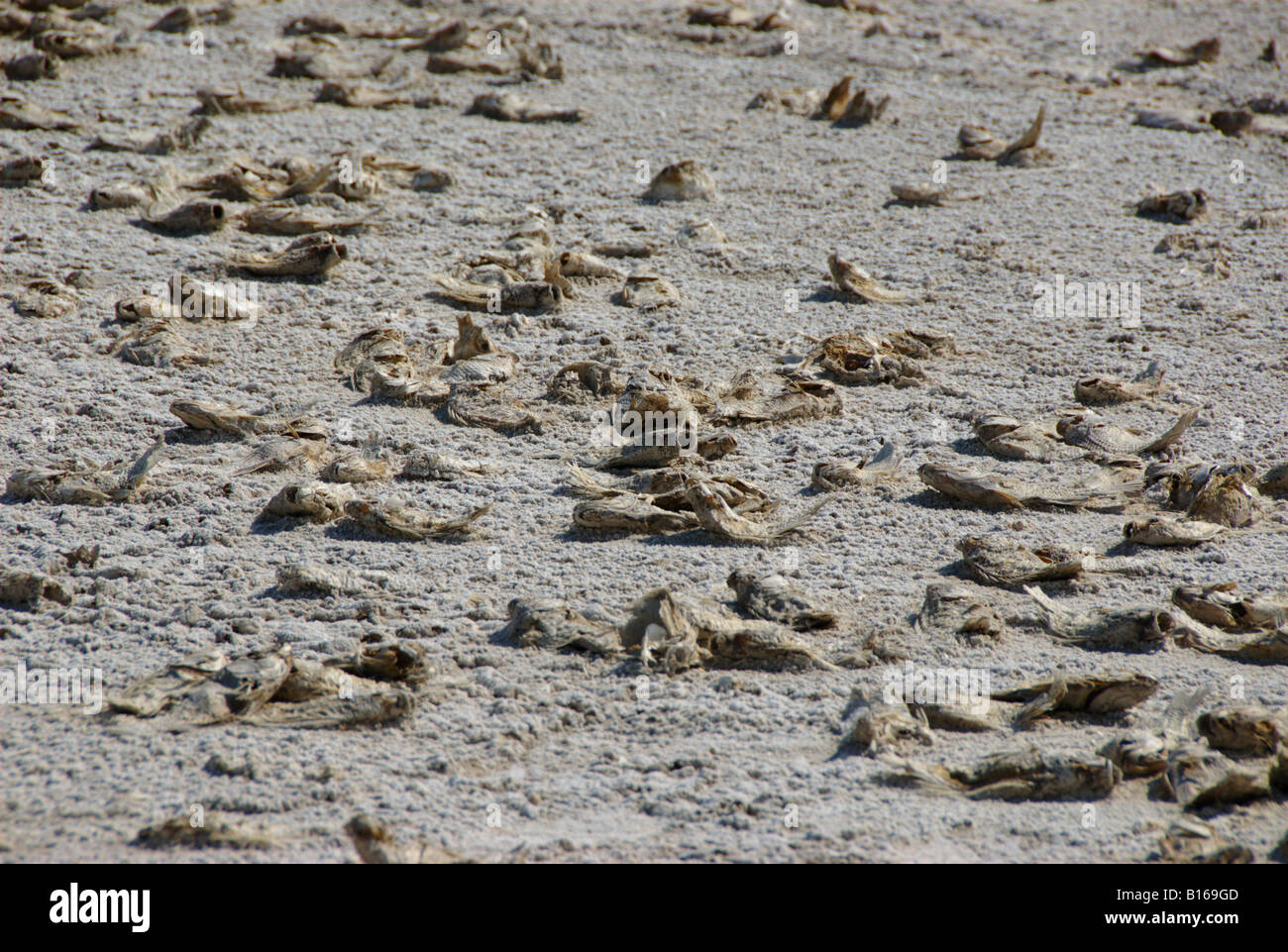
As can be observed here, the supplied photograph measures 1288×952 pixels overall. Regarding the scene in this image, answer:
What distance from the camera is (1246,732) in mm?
2377

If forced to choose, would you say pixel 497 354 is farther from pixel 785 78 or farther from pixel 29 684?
pixel 785 78

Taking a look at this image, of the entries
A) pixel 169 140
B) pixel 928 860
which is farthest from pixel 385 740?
pixel 169 140

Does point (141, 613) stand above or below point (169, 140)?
below

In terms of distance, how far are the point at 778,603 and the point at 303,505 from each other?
4.81 ft

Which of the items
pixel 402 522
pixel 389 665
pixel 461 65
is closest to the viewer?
pixel 389 665

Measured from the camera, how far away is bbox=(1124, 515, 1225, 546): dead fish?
Answer: 3.23 m

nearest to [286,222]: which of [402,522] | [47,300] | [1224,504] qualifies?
[47,300]

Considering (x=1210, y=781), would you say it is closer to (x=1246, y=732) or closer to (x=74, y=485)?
(x=1246, y=732)

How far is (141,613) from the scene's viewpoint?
111 inches

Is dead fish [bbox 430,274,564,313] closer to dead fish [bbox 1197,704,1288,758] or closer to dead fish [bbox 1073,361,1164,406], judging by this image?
dead fish [bbox 1073,361,1164,406]

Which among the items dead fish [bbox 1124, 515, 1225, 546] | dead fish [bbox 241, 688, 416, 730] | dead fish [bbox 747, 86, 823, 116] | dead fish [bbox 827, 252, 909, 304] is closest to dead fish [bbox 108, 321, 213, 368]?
dead fish [bbox 241, 688, 416, 730]

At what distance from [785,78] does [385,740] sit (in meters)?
6.35

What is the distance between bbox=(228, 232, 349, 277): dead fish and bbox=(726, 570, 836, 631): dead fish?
2776mm

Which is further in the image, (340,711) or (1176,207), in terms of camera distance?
(1176,207)
